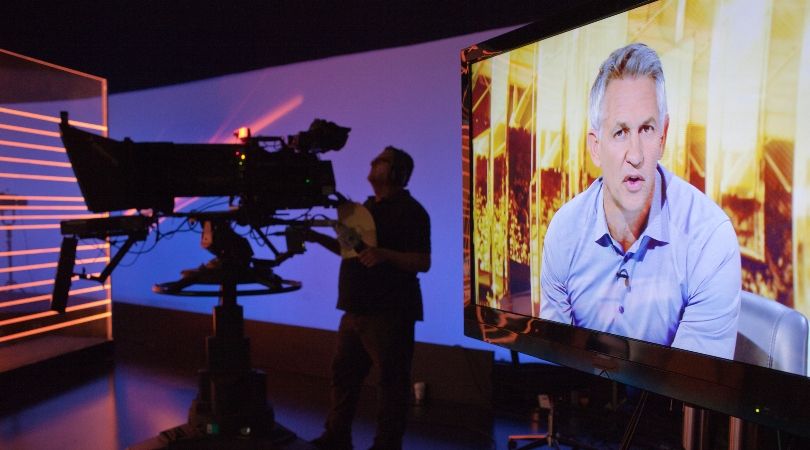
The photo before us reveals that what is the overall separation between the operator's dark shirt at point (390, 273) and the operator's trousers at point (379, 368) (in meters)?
0.06

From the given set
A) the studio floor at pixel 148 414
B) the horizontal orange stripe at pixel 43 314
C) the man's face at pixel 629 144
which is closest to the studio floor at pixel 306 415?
the studio floor at pixel 148 414

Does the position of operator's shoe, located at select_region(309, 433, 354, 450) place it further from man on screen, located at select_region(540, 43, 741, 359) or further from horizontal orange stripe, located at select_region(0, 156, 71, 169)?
horizontal orange stripe, located at select_region(0, 156, 71, 169)

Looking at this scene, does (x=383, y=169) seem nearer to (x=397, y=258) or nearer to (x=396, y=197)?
(x=396, y=197)

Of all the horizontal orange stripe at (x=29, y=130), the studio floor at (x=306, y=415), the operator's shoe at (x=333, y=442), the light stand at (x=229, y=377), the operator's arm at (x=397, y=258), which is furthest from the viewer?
the horizontal orange stripe at (x=29, y=130)

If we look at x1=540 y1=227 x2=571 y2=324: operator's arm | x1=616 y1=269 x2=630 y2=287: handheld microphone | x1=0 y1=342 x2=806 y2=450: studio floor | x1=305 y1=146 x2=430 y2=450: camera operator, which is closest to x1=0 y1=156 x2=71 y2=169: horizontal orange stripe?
x1=0 y1=342 x2=806 y2=450: studio floor

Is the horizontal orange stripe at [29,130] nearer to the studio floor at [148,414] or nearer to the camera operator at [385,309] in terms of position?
the studio floor at [148,414]

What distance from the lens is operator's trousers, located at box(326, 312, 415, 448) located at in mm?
2781

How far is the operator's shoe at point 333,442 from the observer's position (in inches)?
115

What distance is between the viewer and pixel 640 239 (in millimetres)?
1359

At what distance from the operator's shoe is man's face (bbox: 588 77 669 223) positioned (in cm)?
207

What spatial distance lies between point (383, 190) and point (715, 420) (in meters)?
1.89

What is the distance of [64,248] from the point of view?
2.09 m

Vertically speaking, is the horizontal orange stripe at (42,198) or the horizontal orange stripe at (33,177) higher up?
the horizontal orange stripe at (33,177)

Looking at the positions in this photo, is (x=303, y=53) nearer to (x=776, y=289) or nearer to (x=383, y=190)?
(x=383, y=190)
